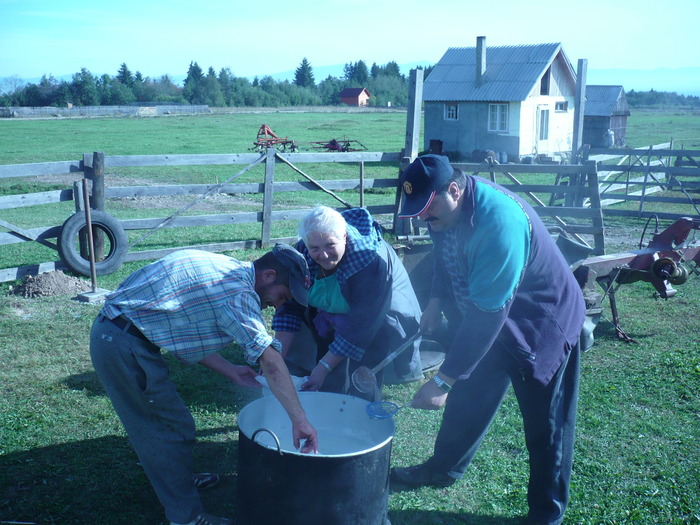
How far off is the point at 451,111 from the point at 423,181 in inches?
1058

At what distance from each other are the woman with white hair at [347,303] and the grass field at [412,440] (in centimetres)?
78

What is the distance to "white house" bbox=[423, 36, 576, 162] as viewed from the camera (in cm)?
2708

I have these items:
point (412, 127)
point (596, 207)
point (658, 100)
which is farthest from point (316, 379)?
point (658, 100)

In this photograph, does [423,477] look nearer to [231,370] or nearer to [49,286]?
[231,370]

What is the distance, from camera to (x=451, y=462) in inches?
146

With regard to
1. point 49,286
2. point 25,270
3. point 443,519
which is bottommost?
point 443,519

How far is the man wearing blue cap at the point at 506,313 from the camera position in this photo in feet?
9.24

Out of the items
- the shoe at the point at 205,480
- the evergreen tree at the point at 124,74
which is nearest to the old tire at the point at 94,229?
A: the shoe at the point at 205,480

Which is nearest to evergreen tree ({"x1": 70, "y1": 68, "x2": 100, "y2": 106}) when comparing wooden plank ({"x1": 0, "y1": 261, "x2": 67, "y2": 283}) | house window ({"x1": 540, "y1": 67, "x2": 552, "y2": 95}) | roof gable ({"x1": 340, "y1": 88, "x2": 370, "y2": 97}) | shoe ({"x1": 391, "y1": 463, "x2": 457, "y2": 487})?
roof gable ({"x1": 340, "y1": 88, "x2": 370, "y2": 97})

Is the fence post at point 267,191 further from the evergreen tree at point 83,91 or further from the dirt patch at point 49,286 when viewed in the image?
the evergreen tree at point 83,91

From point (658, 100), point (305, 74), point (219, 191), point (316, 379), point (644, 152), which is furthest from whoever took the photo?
point (305, 74)

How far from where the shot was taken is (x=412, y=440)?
14.1ft

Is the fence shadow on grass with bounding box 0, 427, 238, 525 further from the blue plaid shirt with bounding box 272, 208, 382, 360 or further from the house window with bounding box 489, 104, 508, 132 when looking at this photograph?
the house window with bounding box 489, 104, 508, 132

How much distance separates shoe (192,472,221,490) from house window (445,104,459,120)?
26309 mm
